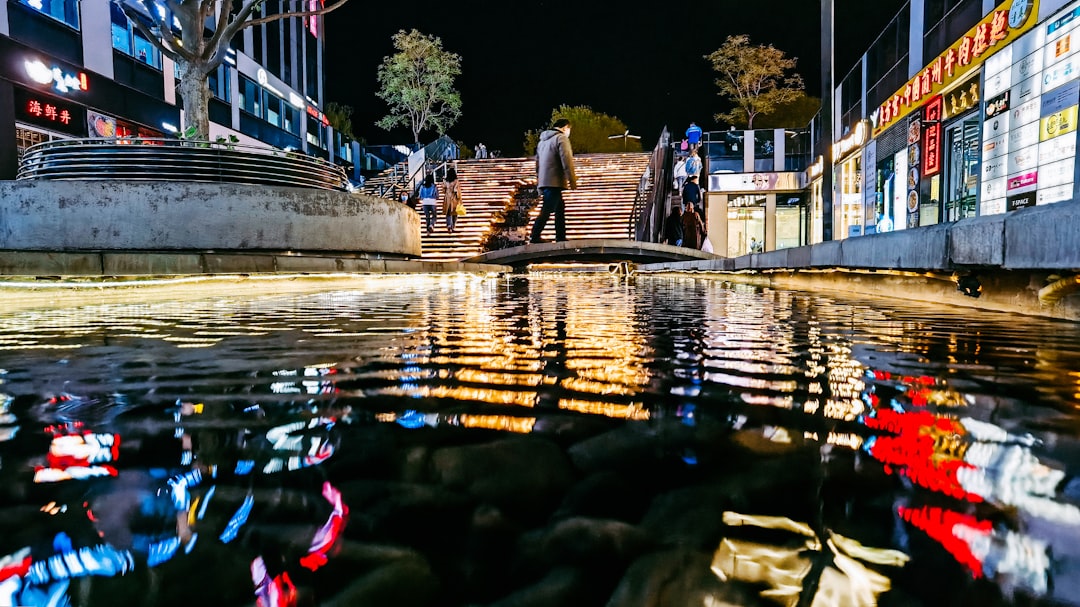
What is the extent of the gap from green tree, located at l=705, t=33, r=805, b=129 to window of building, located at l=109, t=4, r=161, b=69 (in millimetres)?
33896

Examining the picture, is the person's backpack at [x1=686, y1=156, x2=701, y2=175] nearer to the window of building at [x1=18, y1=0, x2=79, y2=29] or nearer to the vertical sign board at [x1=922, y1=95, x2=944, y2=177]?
the vertical sign board at [x1=922, y1=95, x2=944, y2=177]

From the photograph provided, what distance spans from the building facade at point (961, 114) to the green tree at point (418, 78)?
3931 centimetres

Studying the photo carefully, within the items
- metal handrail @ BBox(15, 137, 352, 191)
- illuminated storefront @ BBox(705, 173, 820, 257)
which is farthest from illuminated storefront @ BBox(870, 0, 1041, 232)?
illuminated storefront @ BBox(705, 173, 820, 257)

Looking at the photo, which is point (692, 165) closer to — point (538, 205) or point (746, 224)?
point (538, 205)

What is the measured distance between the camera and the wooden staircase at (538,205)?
72.2 feet

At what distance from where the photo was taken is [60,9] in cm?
2069

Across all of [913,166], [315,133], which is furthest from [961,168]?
[315,133]

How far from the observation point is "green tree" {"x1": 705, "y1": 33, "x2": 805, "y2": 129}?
46.3 m

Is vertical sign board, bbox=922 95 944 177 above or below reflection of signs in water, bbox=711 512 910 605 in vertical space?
above

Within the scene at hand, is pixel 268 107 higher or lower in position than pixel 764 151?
higher

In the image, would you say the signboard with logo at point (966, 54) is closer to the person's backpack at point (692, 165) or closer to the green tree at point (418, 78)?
the person's backpack at point (692, 165)

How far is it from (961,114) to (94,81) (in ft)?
76.2

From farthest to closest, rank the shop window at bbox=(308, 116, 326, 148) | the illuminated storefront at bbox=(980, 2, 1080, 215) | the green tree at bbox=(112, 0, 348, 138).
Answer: the shop window at bbox=(308, 116, 326, 148)
the green tree at bbox=(112, 0, 348, 138)
the illuminated storefront at bbox=(980, 2, 1080, 215)

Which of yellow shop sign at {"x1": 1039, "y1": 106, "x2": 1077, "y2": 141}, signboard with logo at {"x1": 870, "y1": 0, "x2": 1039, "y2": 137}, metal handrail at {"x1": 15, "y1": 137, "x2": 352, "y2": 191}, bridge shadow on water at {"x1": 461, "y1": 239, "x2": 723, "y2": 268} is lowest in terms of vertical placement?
bridge shadow on water at {"x1": 461, "y1": 239, "x2": 723, "y2": 268}
